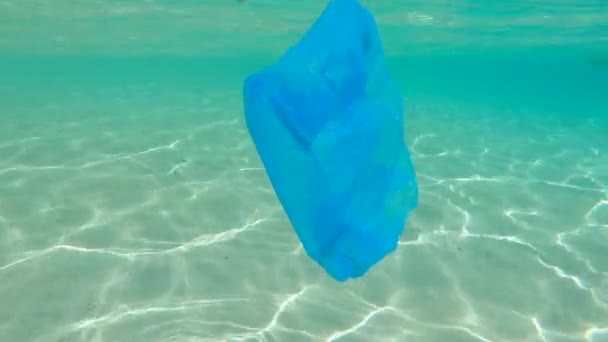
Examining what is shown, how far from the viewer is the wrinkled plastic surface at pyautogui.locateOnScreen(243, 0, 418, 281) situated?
1856 millimetres

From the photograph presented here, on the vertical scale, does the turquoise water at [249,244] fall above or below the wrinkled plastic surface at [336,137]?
below

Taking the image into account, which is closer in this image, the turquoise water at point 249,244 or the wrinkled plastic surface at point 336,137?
the wrinkled plastic surface at point 336,137

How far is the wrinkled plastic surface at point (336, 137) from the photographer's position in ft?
6.09

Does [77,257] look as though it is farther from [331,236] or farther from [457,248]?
[457,248]

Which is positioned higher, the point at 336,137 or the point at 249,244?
Result: the point at 336,137

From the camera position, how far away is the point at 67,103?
57.3ft

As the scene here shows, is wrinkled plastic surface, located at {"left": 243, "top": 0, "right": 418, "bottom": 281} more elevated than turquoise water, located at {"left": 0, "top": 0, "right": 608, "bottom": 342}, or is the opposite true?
wrinkled plastic surface, located at {"left": 243, "top": 0, "right": 418, "bottom": 281}

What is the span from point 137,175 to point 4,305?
3942mm

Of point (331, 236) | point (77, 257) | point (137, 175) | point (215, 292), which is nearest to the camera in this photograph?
point (331, 236)

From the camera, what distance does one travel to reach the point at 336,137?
73.1 inches

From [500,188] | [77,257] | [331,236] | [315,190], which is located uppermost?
[315,190]

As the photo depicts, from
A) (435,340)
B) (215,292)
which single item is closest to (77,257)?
(215,292)

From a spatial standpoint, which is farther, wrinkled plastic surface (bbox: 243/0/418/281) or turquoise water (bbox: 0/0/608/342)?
turquoise water (bbox: 0/0/608/342)

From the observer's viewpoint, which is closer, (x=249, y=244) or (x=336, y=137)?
(x=336, y=137)
